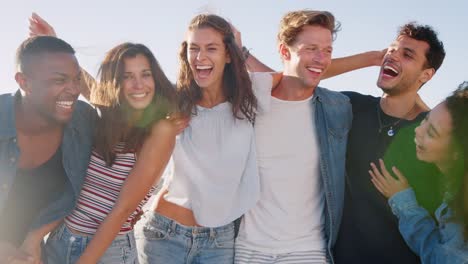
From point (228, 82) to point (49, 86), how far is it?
152 cm

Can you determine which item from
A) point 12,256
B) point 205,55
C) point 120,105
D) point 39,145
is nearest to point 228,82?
point 205,55

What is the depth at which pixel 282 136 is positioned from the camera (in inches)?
173

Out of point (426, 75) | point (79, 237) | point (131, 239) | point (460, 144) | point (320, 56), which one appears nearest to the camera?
point (460, 144)

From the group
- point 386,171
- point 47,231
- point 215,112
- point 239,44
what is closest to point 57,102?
point 47,231

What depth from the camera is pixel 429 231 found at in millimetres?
3580

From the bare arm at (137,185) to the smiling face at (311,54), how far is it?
1349 mm

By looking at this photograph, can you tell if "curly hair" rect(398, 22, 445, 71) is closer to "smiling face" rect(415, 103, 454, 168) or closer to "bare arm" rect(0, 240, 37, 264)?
"smiling face" rect(415, 103, 454, 168)

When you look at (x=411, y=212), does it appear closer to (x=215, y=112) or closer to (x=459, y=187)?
(x=459, y=187)

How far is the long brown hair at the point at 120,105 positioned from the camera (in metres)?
4.00

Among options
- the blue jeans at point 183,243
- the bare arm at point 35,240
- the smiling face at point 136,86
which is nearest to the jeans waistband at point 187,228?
the blue jeans at point 183,243

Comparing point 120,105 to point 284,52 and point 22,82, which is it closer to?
point 22,82

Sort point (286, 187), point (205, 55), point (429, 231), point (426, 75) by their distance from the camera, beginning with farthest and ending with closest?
point (426, 75), point (205, 55), point (286, 187), point (429, 231)

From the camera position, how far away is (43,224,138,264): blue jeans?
3854mm

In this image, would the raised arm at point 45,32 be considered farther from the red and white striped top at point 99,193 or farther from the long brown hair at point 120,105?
the red and white striped top at point 99,193
